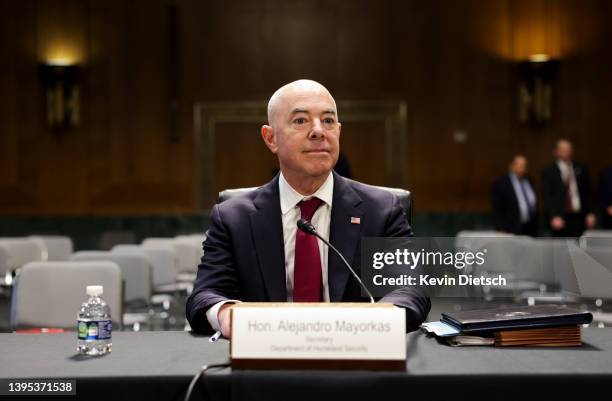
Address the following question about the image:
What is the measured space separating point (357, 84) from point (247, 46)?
161 centimetres

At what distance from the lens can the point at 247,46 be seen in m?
10.9

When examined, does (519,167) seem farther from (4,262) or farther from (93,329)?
(93,329)

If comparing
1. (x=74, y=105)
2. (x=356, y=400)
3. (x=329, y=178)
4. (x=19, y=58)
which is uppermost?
(x=19, y=58)

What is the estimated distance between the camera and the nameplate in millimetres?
1601

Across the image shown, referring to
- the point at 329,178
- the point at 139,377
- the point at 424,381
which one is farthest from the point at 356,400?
the point at 329,178

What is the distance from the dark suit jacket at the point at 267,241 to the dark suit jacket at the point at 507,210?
7.27m

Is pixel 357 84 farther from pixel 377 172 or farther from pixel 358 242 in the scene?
pixel 358 242

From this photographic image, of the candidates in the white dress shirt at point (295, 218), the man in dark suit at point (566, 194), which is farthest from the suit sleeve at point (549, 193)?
the white dress shirt at point (295, 218)

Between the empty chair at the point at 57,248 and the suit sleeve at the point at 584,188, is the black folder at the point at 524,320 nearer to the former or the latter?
the empty chair at the point at 57,248

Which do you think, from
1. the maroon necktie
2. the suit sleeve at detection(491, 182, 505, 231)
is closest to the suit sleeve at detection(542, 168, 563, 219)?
the suit sleeve at detection(491, 182, 505, 231)

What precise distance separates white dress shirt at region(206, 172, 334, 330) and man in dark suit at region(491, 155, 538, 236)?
290 inches

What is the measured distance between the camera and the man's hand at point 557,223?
934 cm

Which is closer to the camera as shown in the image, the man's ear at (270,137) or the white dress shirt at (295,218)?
the white dress shirt at (295,218)

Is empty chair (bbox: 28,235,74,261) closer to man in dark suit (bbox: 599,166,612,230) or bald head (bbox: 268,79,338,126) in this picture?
bald head (bbox: 268,79,338,126)
